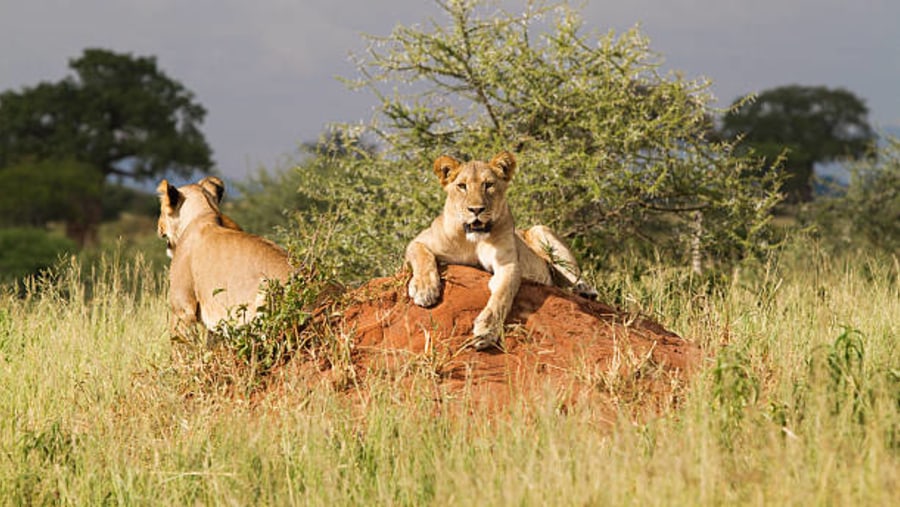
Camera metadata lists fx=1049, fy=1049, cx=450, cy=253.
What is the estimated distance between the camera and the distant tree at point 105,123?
49938 millimetres

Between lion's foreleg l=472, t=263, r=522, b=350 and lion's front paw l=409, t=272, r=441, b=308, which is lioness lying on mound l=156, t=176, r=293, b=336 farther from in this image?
lion's foreleg l=472, t=263, r=522, b=350

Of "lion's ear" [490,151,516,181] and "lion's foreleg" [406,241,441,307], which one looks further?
"lion's ear" [490,151,516,181]

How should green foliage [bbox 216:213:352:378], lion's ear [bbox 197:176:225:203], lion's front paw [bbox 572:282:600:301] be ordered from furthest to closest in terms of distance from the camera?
lion's ear [bbox 197:176:225:203] → lion's front paw [bbox 572:282:600:301] → green foliage [bbox 216:213:352:378]

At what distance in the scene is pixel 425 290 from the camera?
6.48 meters

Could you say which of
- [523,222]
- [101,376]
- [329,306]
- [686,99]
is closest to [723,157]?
[686,99]

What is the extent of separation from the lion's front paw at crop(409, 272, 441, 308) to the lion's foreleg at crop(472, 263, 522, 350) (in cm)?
32

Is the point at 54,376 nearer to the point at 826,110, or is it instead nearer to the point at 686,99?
the point at 686,99

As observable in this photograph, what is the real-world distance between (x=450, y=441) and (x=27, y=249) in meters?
32.6

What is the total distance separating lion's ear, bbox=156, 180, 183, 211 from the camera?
301 inches

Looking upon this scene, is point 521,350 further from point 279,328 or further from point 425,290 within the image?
point 279,328

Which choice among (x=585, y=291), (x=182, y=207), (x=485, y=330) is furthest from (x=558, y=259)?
(x=182, y=207)

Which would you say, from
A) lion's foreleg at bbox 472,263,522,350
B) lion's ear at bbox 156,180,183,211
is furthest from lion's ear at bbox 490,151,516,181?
lion's ear at bbox 156,180,183,211

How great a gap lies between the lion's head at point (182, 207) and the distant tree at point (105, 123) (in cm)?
4316

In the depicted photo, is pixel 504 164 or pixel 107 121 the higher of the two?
pixel 107 121
